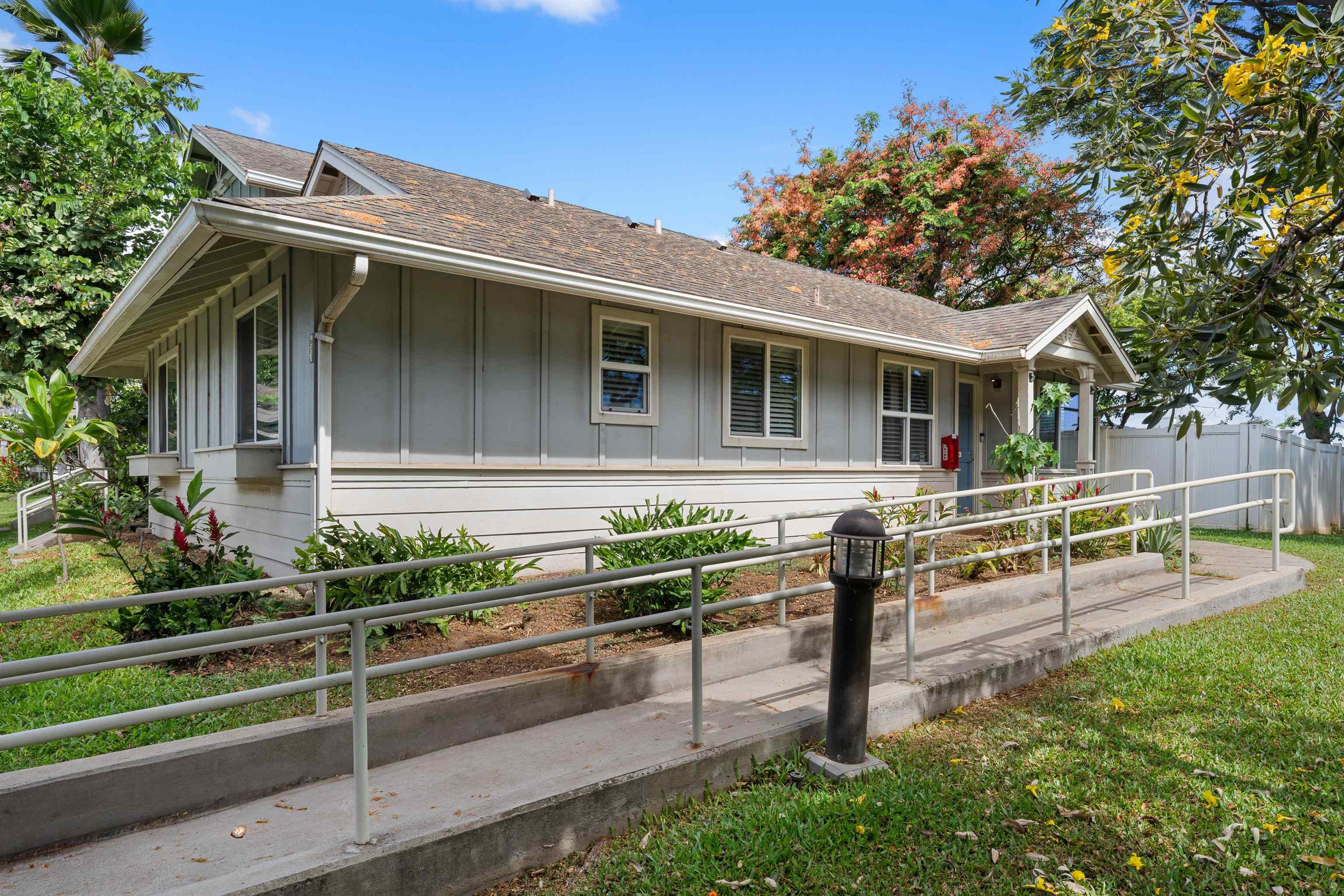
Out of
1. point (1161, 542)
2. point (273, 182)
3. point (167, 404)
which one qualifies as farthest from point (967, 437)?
point (167, 404)

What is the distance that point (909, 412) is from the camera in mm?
11812

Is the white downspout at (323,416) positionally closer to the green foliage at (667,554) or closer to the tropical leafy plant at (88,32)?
the green foliage at (667,554)

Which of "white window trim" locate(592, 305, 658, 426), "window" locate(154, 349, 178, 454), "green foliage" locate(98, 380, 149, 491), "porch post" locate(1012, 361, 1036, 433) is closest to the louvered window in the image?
"white window trim" locate(592, 305, 658, 426)

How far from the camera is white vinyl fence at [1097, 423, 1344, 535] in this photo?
572 inches

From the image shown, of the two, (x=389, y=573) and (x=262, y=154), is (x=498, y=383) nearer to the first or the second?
(x=389, y=573)

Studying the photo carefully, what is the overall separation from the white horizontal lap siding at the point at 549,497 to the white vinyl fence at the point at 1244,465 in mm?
8243

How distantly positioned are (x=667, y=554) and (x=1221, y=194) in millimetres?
4255

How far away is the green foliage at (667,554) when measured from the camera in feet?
18.5

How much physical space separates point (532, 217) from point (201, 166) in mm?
11785

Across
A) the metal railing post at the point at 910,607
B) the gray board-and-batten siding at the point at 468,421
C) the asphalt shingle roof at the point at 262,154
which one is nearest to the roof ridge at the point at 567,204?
the gray board-and-batten siding at the point at 468,421

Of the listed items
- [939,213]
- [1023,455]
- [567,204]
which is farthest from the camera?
[939,213]

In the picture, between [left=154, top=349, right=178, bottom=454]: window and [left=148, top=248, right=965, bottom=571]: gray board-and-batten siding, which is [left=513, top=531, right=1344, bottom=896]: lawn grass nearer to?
[left=148, top=248, right=965, bottom=571]: gray board-and-batten siding

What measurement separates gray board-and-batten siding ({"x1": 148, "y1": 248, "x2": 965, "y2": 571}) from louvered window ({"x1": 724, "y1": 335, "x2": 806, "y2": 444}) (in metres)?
0.21

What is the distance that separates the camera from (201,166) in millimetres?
16484
